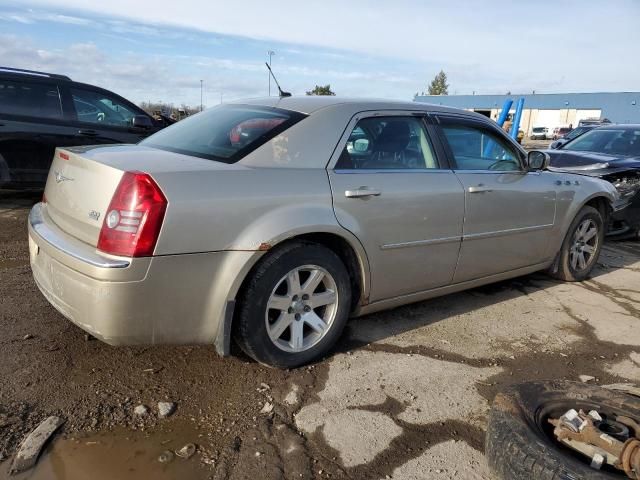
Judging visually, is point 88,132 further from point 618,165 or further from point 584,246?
point 618,165

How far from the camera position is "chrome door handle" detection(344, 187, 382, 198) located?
3.10 metres

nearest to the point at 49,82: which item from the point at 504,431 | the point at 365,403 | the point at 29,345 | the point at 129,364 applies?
the point at 29,345

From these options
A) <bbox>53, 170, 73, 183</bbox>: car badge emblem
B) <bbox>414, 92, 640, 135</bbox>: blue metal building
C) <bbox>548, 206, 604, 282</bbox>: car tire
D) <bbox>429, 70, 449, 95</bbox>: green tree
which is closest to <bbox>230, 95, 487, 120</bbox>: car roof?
<bbox>53, 170, 73, 183</bbox>: car badge emblem

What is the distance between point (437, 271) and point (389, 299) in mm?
436

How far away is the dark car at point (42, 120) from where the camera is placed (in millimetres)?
6371

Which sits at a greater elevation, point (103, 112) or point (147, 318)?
point (103, 112)

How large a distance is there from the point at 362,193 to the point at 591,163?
505 cm

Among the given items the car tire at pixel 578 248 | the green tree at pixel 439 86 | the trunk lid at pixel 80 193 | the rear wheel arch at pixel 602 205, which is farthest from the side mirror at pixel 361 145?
the green tree at pixel 439 86

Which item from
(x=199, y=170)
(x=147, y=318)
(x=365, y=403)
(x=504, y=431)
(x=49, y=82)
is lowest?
(x=365, y=403)

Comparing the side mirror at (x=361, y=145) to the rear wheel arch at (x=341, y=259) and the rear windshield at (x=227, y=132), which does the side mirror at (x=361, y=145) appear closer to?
the rear windshield at (x=227, y=132)

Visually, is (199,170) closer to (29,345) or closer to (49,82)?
(29,345)

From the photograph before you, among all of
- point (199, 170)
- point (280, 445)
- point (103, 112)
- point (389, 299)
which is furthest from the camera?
point (103, 112)

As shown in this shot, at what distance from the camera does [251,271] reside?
9.22ft

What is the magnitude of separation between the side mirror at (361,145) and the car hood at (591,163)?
398 cm
